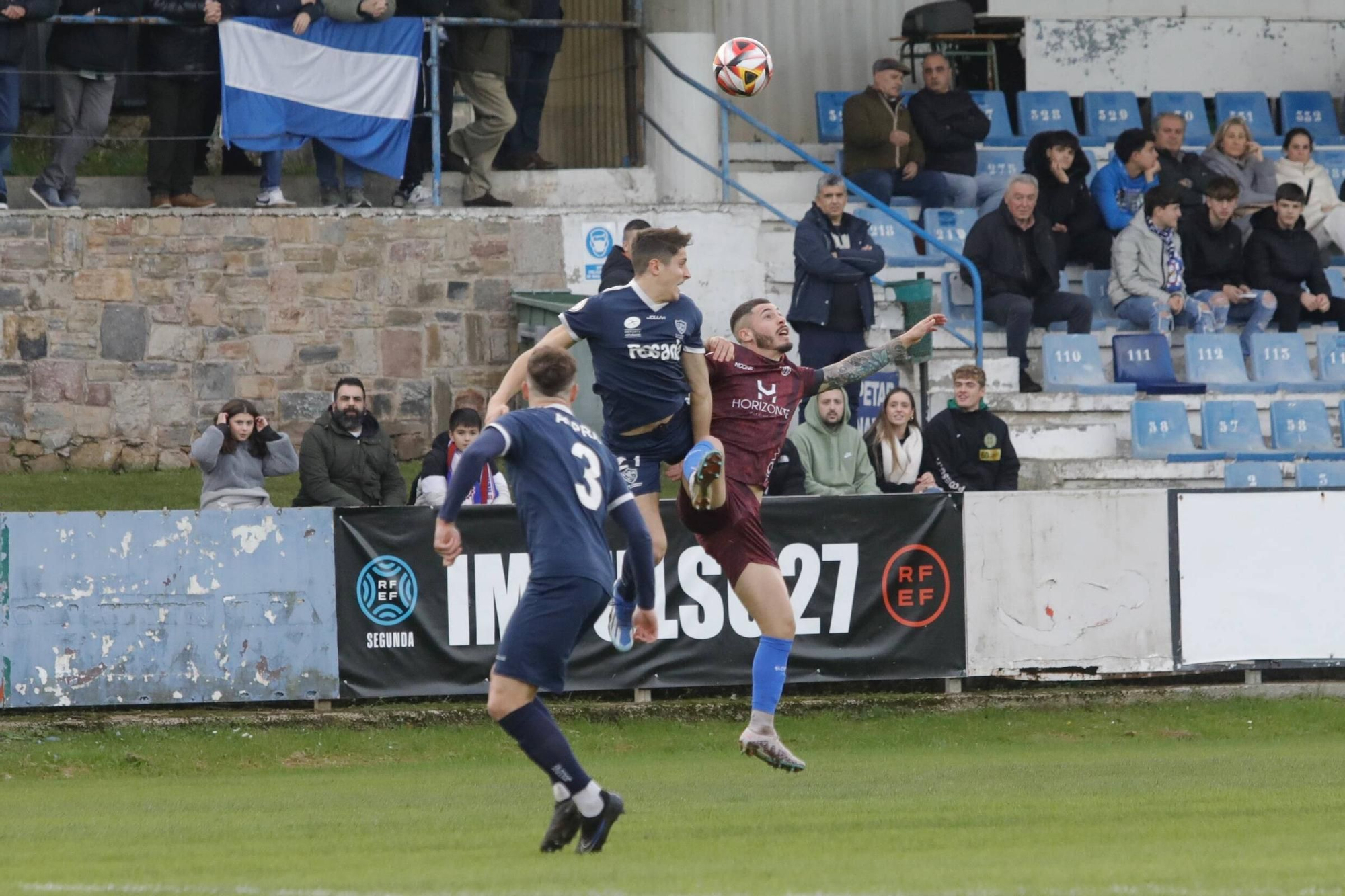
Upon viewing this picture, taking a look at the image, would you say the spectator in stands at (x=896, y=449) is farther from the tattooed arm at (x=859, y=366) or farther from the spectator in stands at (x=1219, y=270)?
the spectator in stands at (x=1219, y=270)

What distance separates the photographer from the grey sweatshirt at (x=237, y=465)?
13.7 metres

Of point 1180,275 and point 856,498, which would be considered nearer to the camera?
point 856,498

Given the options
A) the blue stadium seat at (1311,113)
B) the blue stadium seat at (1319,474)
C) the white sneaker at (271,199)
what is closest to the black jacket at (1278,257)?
the blue stadium seat at (1319,474)

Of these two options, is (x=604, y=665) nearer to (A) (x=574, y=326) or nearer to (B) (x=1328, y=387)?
(A) (x=574, y=326)

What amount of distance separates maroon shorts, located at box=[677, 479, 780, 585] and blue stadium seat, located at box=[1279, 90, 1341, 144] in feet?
47.2

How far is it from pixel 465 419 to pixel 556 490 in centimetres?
625

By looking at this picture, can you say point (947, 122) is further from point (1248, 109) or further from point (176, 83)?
point (176, 83)

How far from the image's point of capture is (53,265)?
17109 mm

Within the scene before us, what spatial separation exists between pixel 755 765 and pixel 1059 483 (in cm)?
604

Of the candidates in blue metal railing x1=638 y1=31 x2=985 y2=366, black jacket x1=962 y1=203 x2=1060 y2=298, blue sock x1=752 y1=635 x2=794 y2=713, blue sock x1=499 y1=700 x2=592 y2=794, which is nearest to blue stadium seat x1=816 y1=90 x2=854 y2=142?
blue metal railing x1=638 y1=31 x2=985 y2=366

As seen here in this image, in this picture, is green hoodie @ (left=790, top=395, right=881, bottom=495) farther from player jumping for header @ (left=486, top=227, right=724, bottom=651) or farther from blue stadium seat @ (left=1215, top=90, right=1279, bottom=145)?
blue stadium seat @ (left=1215, top=90, right=1279, bottom=145)

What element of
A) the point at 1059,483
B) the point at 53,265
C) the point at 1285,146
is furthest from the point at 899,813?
the point at 1285,146

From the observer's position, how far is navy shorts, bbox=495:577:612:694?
7.64 m

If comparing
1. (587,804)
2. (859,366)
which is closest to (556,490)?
(587,804)
